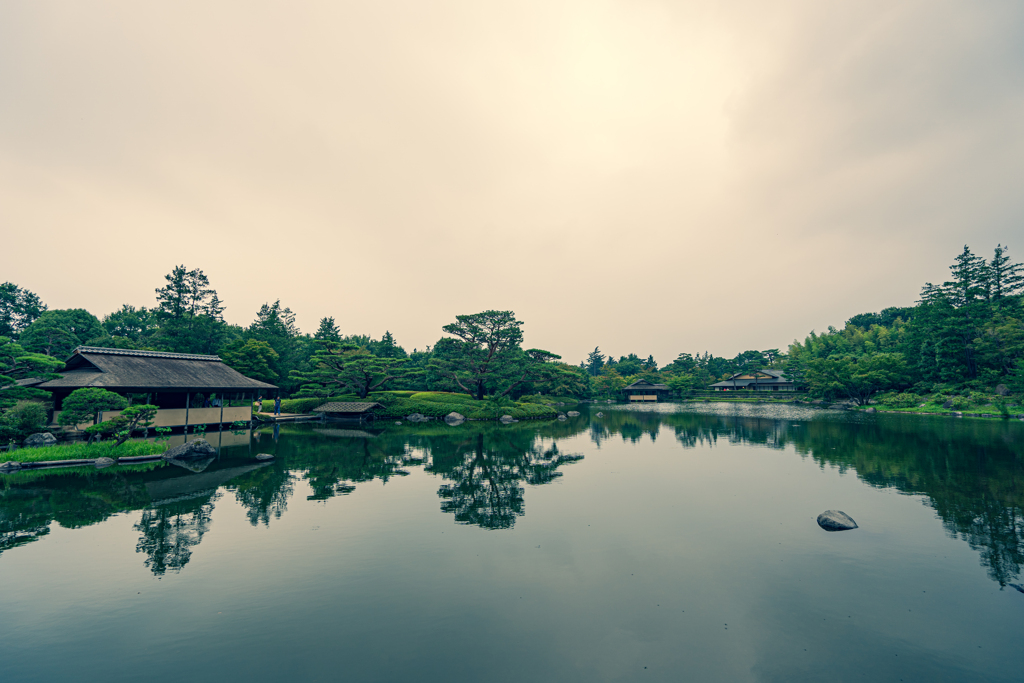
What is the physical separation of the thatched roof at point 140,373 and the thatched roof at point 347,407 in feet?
34.9

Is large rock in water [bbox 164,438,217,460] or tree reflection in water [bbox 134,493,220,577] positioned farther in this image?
large rock in water [bbox 164,438,217,460]

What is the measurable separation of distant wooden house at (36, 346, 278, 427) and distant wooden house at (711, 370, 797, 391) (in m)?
81.1

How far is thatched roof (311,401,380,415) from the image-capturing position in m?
40.7

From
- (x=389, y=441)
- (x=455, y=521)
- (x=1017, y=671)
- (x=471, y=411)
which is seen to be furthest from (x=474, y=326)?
(x=1017, y=671)

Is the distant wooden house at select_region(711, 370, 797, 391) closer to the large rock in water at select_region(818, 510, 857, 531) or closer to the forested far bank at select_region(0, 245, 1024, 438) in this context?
the forested far bank at select_region(0, 245, 1024, 438)

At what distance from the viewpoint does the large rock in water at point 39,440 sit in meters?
19.7

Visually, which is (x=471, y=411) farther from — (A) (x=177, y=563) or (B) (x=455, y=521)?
(A) (x=177, y=563)

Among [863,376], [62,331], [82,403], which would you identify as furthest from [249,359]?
[863,376]

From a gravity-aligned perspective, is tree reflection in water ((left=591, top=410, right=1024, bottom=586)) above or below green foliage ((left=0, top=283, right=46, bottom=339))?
below

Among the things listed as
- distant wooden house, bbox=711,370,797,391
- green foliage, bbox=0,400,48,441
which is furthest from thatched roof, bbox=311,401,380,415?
distant wooden house, bbox=711,370,797,391

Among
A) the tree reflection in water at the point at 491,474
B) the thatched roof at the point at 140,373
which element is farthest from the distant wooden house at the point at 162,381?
the tree reflection in water at the point at 491,474

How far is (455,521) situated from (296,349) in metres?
55.6

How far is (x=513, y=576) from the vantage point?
8273 mm

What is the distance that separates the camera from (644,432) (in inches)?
1264
